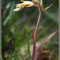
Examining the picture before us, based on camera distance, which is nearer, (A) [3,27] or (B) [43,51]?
(B) [43,51]

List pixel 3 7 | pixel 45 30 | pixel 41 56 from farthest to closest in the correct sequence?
1. pixel 45 30
2. pixel 3 7
3. pixel 41 56

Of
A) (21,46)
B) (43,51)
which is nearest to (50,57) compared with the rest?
(43,51)

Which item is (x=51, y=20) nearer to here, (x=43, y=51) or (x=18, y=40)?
(x=18, y=40)

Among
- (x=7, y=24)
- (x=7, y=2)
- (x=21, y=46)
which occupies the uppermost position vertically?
(x=7, y=2)

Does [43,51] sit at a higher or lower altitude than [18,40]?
higher

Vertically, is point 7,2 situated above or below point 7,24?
above

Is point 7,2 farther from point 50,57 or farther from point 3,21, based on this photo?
point 50,57

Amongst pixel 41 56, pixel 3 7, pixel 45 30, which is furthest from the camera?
pixel 45 30

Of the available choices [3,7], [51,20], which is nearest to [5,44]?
[3,7]

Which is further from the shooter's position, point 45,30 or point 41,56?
point 45,30
